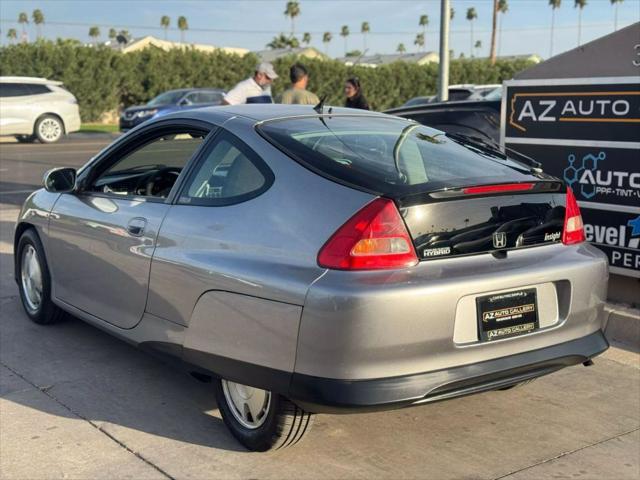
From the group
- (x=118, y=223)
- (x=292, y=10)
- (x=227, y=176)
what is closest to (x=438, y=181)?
(x=227, y=176)

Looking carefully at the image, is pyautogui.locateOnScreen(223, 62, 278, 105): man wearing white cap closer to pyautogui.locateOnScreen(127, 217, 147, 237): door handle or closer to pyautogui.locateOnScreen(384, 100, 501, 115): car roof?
pyautogui.locateOnScreen(384, 100, 501, 115): car roof

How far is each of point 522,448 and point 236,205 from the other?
5.63 feet

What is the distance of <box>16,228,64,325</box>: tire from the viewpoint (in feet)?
16.8

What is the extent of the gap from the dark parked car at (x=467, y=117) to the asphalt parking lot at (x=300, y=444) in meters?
3.41

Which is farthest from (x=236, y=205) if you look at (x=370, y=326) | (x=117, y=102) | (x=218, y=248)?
(x=117, y=102)

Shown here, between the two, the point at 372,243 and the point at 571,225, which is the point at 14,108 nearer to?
the point at 571,225

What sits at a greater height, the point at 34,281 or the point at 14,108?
the point at 14,108

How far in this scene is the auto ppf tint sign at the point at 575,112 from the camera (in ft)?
17.8

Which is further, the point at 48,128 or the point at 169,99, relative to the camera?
the point at 169,99

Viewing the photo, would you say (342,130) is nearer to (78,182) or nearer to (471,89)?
(78,182)

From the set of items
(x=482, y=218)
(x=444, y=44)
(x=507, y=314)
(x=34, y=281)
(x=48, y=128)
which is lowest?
(x=34, y=281)

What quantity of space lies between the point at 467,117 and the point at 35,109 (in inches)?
676

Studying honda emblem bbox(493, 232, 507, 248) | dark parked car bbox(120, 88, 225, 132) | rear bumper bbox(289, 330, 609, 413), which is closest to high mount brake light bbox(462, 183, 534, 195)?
honda emblem bbox(493, 232, 507, 248)

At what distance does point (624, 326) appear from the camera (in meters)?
5.21
